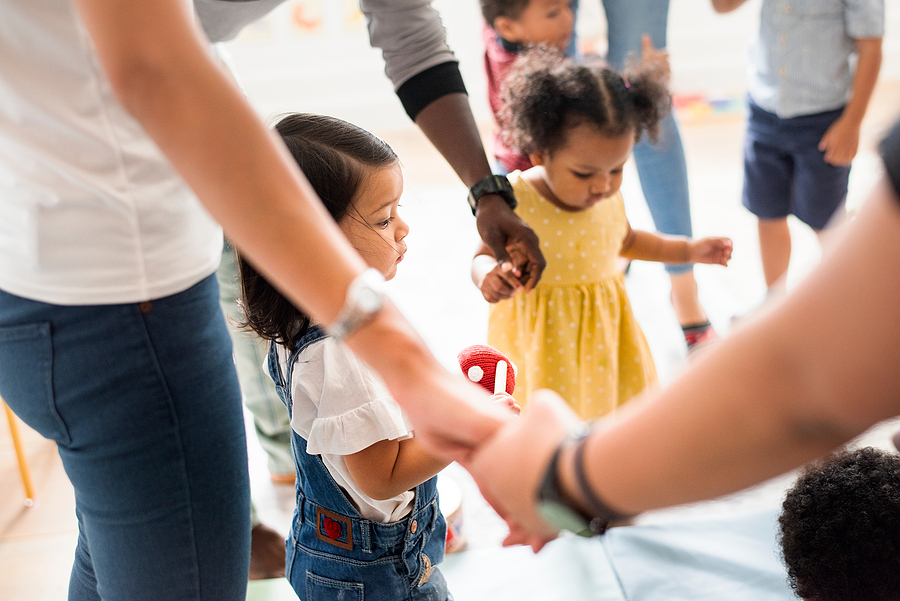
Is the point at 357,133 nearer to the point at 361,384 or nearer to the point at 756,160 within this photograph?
the point at 361,384

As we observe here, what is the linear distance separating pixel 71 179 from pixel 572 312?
2.98 ft

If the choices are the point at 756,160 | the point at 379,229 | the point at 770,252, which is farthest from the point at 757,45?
the point at 379,229

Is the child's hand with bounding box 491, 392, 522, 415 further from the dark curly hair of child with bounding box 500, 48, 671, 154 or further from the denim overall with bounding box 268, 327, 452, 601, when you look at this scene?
the dark curly hair of child with bounding box 500, 48, 671, 154

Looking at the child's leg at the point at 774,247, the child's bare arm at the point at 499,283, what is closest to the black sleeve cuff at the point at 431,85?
the child's bare arm at the point at 499,283

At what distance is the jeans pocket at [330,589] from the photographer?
86 cm

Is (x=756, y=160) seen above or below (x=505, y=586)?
above

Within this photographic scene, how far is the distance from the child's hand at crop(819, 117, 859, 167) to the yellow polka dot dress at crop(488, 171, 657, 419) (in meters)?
0.79

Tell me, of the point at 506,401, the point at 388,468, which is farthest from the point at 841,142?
the point at 388,468

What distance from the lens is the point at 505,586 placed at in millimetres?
1311

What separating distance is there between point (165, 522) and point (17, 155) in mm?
357

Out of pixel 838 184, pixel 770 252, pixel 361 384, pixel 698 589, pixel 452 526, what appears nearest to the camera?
pixel 361 384

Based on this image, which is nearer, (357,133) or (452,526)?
(357,133)

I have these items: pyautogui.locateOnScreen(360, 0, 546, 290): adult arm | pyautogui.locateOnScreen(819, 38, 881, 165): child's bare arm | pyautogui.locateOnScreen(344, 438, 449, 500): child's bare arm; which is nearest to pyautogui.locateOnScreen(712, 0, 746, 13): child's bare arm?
pyautogui.locateOnScreen(819, 38, 881, 165): child's bare arm

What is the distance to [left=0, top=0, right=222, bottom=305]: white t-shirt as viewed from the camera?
2.07ft
